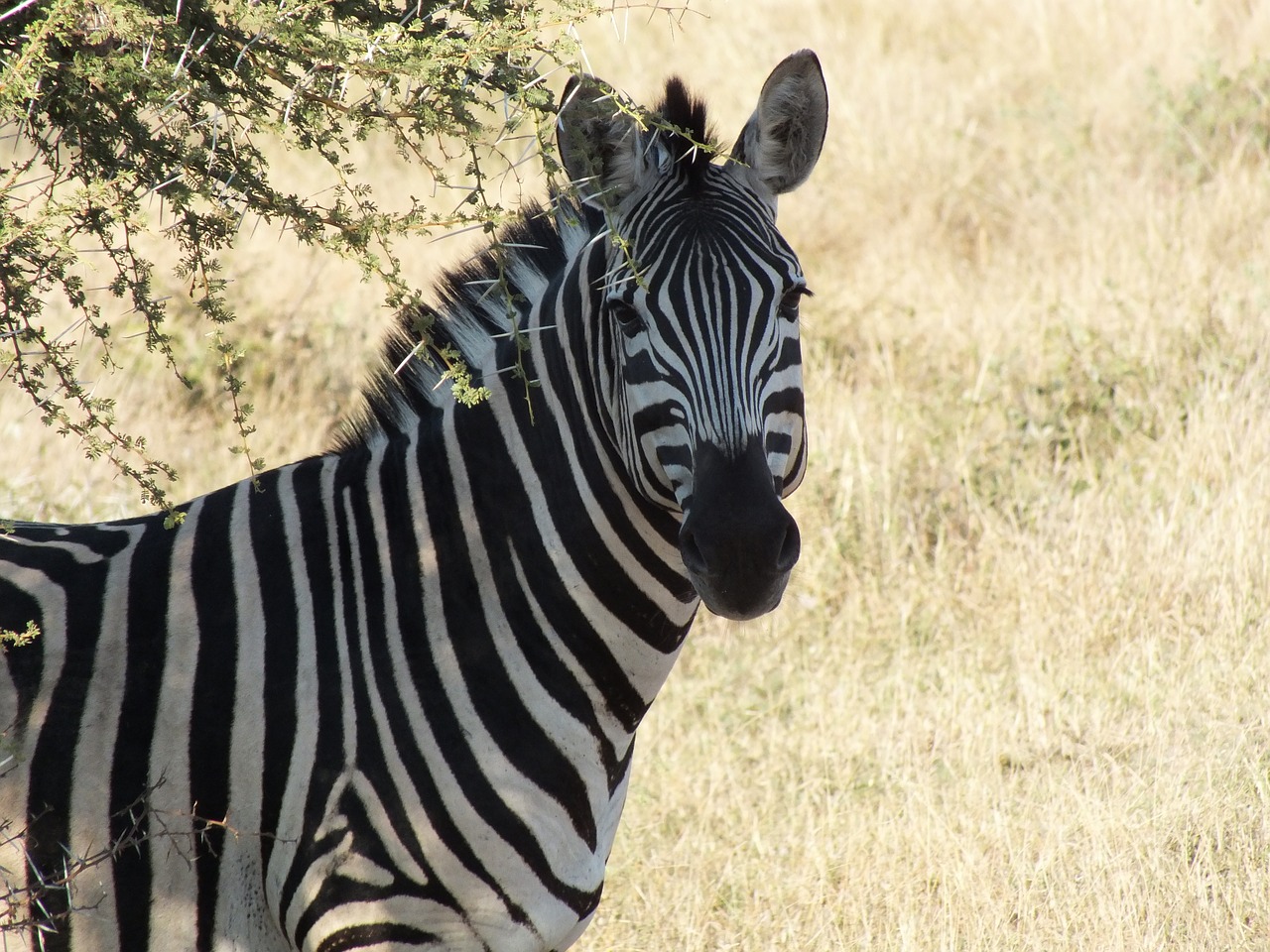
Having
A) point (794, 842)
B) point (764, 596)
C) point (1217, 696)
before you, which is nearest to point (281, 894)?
point (764, 596)

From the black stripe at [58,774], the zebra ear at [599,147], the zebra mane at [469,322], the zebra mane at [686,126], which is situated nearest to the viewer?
the black stripe at [58,774]

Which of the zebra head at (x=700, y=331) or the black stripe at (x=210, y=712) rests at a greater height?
the zebra head at (x=700, y=331)

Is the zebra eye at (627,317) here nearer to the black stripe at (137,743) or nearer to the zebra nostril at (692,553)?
the zebra nostril at (692,553)

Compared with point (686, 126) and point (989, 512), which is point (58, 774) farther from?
point (989, 512)

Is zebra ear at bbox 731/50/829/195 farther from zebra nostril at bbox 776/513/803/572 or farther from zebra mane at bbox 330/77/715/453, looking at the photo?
zebra nostril at bbox 776/513/803/572

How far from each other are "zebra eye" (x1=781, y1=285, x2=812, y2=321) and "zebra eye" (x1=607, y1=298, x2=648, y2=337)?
0.34 metres

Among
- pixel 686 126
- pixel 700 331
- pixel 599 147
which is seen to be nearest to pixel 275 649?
pixel 700 331

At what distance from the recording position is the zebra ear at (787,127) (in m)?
2.97

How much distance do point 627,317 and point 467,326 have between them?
1.88 feet

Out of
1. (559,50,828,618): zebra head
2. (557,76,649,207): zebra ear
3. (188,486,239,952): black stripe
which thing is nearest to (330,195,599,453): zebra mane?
(557,76,649,207): zebra ear

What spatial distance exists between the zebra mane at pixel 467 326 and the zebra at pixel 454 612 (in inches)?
0.9

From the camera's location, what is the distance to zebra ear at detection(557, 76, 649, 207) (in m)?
2.71

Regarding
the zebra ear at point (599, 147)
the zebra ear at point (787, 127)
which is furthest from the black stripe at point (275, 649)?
the zebra ear at point (787, 127)

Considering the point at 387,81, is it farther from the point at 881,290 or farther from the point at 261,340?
the point at 881,290
